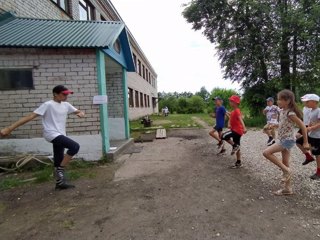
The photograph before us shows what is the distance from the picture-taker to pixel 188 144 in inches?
412

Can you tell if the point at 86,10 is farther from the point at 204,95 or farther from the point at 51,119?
the point at 204,95

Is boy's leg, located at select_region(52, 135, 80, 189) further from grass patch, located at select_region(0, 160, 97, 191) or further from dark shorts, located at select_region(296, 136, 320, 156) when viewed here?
dark shorts, located at select_region(296, 136, 320, 156)

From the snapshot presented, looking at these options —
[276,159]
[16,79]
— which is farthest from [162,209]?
[16,79]

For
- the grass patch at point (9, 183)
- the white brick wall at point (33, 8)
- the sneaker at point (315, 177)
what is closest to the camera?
the sneaker at point (315, 177)

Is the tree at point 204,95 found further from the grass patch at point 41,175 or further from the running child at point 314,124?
the running child at point 314,124

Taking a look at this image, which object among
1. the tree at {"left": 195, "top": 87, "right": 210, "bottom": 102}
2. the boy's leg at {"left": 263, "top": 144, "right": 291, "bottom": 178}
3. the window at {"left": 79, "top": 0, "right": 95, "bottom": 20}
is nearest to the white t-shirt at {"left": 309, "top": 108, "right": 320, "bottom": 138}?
the boy's leg at {"left": 263, "top": 144, "right": 291, "bottom": 178}

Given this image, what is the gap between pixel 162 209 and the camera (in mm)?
4074

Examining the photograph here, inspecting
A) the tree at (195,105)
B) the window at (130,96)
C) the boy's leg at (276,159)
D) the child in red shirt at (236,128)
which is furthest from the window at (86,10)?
the tree at (195,105)

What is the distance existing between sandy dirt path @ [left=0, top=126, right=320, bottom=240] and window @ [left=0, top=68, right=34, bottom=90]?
2.75 meters

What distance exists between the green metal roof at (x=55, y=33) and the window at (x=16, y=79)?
66 cm

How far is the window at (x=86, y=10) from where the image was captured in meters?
16.2

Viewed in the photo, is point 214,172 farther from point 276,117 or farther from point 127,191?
point 276,117

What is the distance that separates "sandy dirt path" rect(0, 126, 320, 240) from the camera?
341 centimetres

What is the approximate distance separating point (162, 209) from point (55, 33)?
544cm
